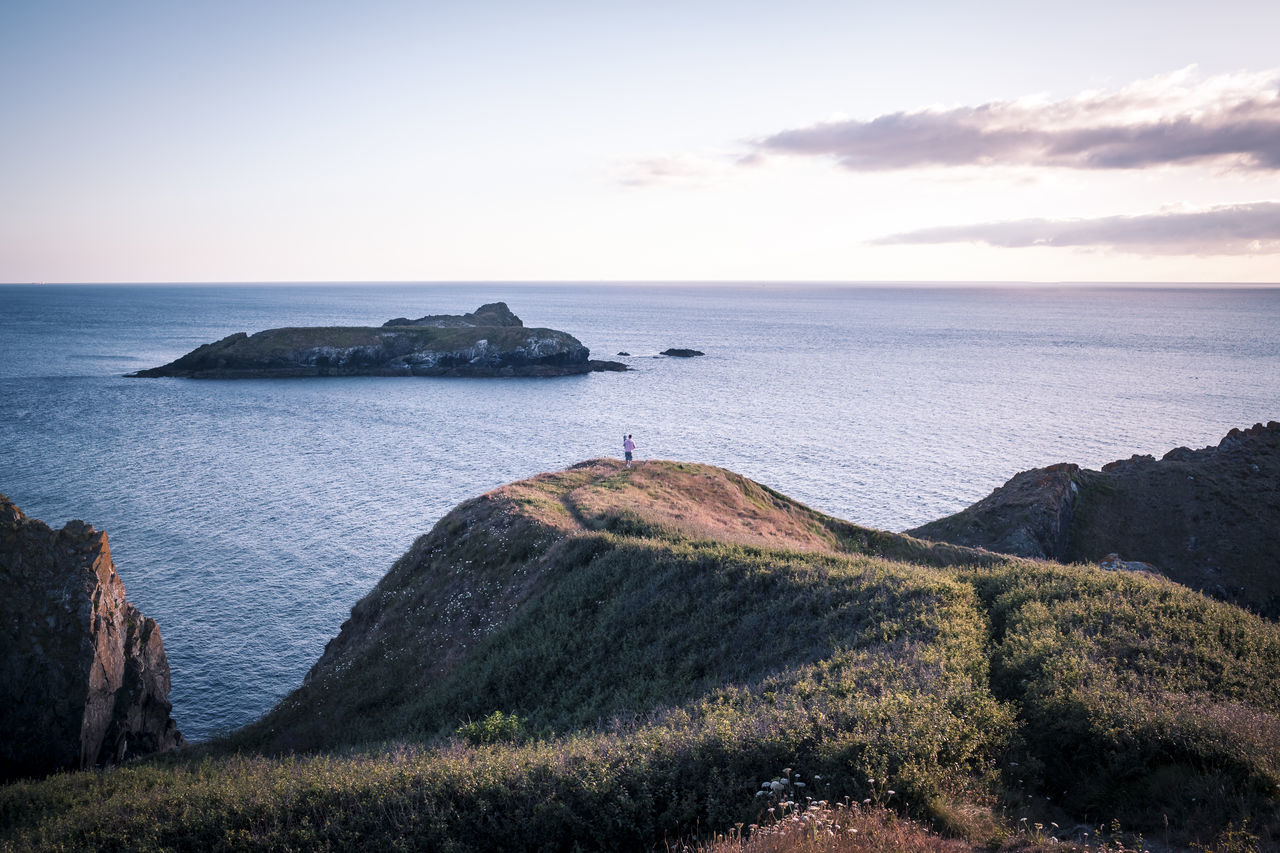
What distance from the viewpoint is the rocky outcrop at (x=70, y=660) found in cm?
2617

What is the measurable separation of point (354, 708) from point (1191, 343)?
207 metres

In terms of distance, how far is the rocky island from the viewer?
422ft

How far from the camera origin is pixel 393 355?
13600 centimetres

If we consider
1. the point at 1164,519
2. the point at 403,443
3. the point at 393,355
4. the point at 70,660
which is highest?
the point at 393,355

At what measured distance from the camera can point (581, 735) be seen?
16516 mm

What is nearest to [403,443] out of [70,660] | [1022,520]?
[70,660]

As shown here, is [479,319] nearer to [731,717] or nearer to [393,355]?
[393,355]

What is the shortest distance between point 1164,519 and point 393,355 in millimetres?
Answer: 125011

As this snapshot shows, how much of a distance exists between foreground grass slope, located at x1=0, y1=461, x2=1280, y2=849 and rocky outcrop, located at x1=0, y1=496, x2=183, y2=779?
4718 millimetres

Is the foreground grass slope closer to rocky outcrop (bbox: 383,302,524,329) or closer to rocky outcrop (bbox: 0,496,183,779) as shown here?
rocky outcrop (bbox: 0,496,183,779)

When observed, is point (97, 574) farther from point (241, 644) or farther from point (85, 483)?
point (85, 483)

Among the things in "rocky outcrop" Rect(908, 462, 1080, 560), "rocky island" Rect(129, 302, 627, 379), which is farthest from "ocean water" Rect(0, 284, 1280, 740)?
"rocky outcrop" Rect(908, 462, 1080, 560)

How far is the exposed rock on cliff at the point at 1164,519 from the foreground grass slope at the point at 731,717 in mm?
26403

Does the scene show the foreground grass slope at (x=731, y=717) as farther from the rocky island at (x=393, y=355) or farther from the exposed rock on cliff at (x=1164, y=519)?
the rocky island at (x=393, y=355)
